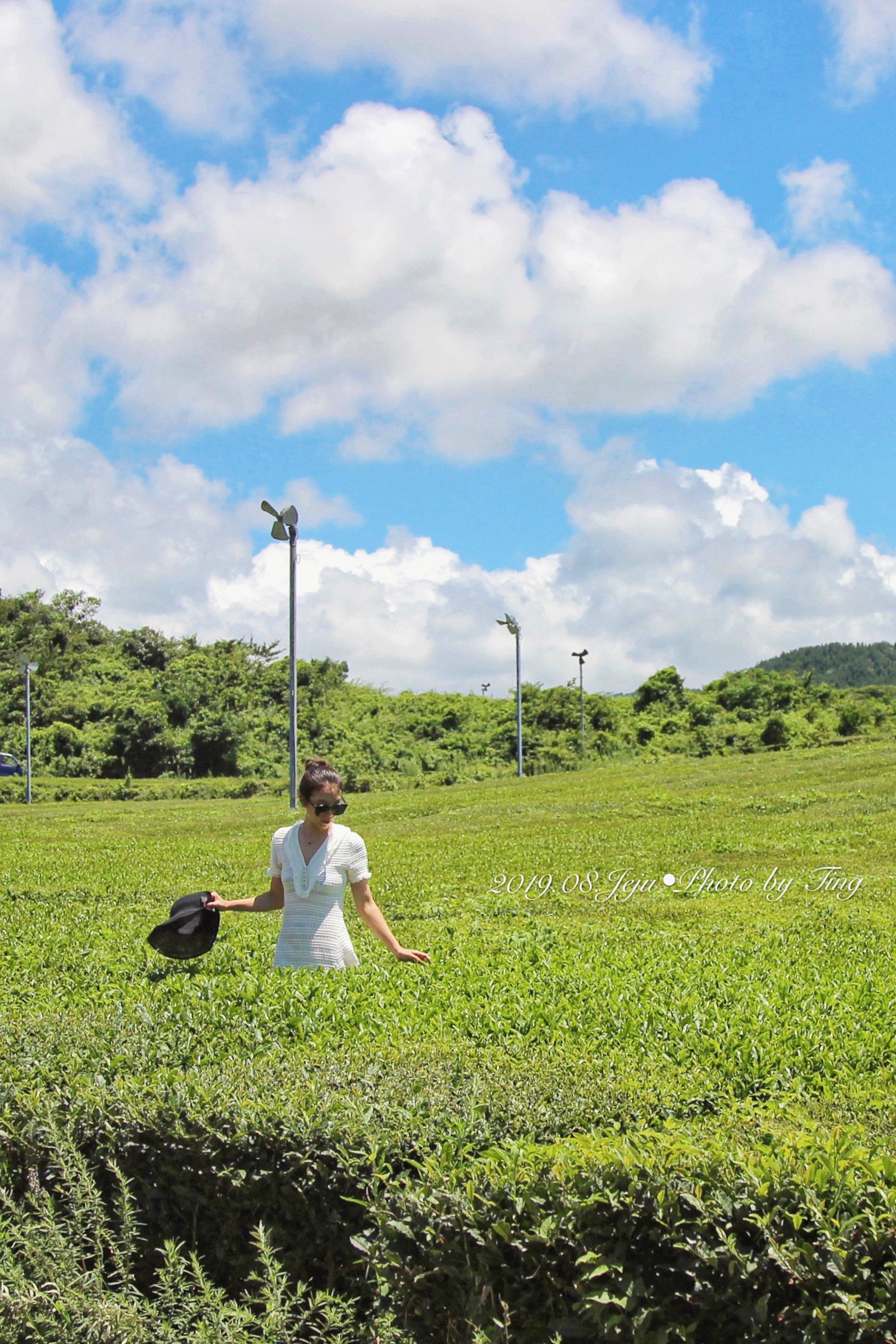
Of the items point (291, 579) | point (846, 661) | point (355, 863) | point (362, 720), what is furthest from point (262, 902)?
point (846, 661)

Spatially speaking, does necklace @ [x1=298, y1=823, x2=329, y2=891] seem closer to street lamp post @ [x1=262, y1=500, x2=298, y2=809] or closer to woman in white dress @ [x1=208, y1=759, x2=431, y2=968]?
woman in white dress @ [x1=208, y1=759, x2=431, y2=968]

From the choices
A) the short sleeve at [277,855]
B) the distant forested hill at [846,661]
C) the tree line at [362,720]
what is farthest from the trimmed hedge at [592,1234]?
the distant forested hill at [846,661]

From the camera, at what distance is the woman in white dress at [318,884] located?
4789mm

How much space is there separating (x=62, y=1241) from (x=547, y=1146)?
55.4 inches

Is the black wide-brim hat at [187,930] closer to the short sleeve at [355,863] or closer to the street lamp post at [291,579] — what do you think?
the short sleeve at [355,863]

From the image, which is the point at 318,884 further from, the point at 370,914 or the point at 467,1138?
the point at 467,1138

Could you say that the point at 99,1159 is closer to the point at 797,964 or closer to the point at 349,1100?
the point at 349,1100

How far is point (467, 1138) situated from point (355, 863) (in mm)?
1965

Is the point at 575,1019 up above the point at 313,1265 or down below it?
above

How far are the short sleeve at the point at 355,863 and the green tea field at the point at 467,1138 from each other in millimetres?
443

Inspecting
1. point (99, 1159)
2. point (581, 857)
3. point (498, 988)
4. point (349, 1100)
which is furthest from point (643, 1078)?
point (581, 857)

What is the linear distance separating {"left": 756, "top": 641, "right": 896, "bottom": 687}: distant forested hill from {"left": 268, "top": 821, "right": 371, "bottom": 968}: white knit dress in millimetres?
88298

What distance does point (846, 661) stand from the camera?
97.1 meters

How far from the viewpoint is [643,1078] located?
3475mm
